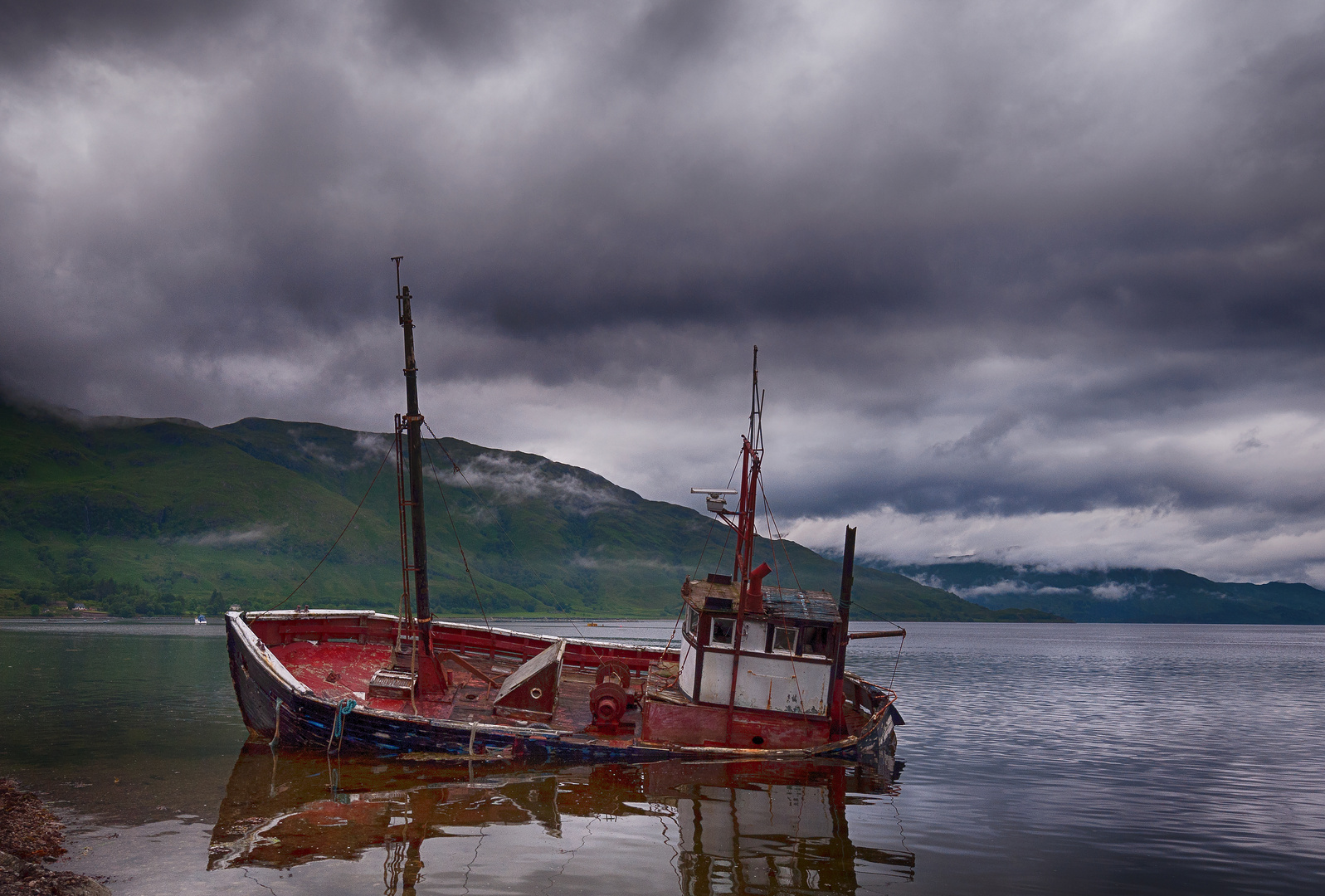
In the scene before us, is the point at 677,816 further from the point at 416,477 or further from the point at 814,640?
the point at 416,477

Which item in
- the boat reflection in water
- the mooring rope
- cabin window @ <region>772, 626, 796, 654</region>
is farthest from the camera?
cabin window @ <region>772, 626, 796, 654</region>

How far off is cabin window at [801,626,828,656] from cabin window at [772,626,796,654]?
28 cm

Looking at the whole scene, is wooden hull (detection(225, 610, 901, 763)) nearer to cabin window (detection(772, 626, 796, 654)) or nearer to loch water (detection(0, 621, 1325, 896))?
loch water (detection(0, 621, 1325, 896))

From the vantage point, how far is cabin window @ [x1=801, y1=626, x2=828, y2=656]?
86.1 ft

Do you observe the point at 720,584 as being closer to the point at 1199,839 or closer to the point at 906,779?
the point at 906,779

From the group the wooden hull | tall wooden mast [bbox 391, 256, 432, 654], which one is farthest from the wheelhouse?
tall wooden mast [bbox 391, 256, 432, 654]

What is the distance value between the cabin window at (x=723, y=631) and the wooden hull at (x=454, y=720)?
207 centimetres

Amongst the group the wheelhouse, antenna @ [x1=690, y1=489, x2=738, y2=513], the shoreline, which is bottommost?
the shoreline

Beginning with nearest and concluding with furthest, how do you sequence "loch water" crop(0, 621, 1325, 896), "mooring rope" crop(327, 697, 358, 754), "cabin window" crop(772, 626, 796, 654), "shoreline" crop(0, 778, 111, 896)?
"shoreline" crop(0, 778, 111, 896) → "loch water" crop(0, 621, 1325, 896) → "mooring rope" crop(327, 697, 358, 754) → "cabin window" crop(772, 626, 796, 654)

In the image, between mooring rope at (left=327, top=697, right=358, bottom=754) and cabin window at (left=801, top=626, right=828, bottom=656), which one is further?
cabin window at (left=801, top=626, right=828, bottom=656)

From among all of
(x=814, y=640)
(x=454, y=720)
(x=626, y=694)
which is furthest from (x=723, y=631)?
(x=454, y=720)

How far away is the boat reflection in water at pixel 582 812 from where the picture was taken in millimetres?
16281

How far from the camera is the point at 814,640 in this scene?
1036 inches

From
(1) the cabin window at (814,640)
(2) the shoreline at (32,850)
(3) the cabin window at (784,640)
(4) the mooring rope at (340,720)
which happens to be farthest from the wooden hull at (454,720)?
(2) the shoreline at (32,850)
